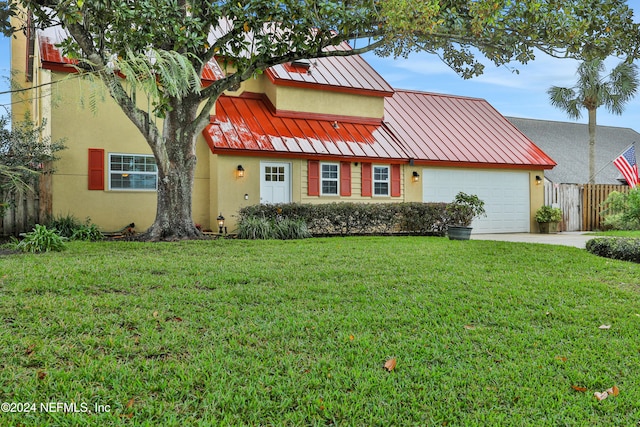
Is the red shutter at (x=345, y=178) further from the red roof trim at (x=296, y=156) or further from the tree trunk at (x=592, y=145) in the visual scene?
the tree trunk at (x=592, y=145)

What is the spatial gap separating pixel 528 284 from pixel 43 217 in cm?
1097

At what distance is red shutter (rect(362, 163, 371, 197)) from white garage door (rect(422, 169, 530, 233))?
2066mm

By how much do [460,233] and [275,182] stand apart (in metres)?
5.50

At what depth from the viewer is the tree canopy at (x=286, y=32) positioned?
26.1 ft

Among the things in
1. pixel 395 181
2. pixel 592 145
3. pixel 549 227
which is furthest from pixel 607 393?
pixel 592 145

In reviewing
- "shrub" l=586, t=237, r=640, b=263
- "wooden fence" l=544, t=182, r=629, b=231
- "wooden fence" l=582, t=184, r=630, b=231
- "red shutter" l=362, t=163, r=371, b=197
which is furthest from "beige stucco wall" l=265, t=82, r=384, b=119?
"wooden fence" l=582, t=184, r=630, b=231

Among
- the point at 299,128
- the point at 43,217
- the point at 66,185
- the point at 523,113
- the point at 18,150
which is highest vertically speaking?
the point at 523,113

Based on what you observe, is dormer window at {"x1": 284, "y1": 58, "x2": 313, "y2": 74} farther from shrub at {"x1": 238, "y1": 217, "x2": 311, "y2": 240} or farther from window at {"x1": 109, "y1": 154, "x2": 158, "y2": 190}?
shrub at {"x1": 238, "y1": 217, "x2": 311, "y2": 240}

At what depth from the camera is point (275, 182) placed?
1336 centimetres

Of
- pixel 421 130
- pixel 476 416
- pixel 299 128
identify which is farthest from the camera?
pixel 421 130

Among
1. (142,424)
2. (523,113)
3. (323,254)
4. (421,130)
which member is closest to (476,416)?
(142,424)

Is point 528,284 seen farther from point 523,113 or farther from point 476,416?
point 523,113

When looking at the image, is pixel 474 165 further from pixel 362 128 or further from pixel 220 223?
pixel 220 223

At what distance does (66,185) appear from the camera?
1145 cm
